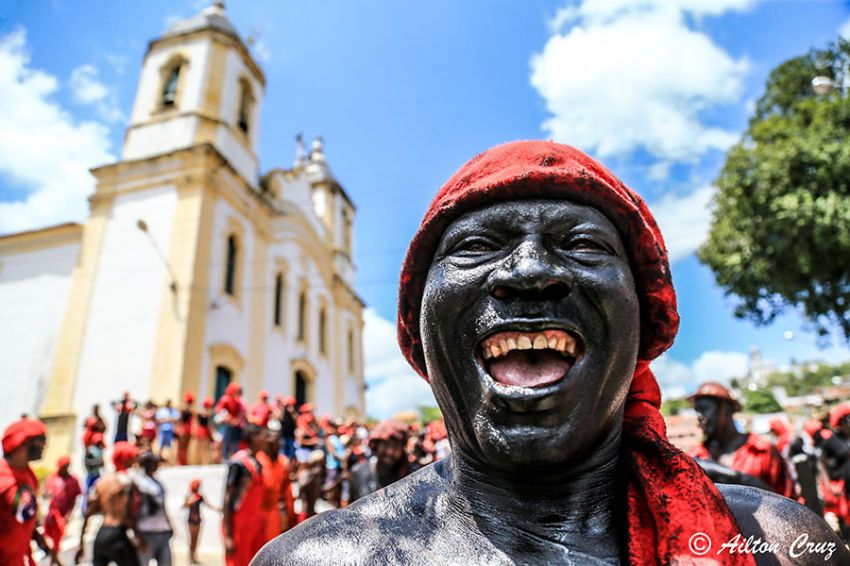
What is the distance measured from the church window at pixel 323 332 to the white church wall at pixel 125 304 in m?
9.12

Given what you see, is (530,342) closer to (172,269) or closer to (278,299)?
(172,269)

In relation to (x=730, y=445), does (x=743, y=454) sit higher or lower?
lower

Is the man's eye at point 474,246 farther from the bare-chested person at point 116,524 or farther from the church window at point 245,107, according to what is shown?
the church window at point 245,107

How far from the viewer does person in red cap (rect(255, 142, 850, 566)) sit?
3.81 feet

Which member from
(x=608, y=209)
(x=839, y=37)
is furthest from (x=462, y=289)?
(x=839, y=37)

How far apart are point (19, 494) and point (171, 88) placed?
1722cm

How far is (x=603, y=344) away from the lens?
120 centimetres

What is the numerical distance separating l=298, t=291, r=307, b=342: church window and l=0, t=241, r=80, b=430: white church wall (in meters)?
7.54

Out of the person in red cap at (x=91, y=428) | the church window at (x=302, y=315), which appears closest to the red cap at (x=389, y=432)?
the person in red cap at (x=91, y=428)

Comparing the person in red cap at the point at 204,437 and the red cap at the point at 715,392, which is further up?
Result: the person in red cap at the point at 204,437

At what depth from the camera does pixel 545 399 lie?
1136 mm

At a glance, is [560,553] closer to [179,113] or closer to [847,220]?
[847,220]

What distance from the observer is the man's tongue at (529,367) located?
1.19 m

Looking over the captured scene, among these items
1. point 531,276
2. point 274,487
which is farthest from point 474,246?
point 274,487
